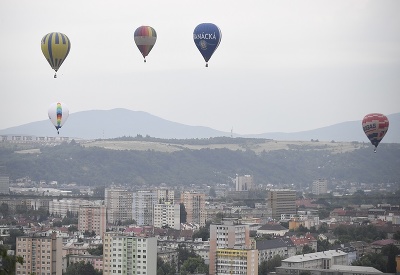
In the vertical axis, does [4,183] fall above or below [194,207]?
above

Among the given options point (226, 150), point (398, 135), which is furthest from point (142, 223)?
point (226, 150)

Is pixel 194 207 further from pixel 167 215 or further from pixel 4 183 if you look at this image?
pixel 4 183

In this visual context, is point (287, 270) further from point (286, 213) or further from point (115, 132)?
point (115, 132)

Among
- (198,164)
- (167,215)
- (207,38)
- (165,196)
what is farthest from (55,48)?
(198,164)

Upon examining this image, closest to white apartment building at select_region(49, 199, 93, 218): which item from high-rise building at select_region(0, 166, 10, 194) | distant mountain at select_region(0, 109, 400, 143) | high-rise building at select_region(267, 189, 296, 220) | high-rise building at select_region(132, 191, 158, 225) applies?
high-rise building at select_region(132, 191, 158, 225)

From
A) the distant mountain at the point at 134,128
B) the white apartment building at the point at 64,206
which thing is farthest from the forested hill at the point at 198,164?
the distant mountain at the point at 134,128

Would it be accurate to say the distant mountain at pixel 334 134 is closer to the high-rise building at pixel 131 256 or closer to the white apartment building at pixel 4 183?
the white apartment building at pixel 4 183

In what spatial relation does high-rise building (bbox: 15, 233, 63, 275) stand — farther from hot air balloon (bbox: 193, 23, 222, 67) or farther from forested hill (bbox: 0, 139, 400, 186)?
forested hill (bbox: 0, 139, 400, 186)
